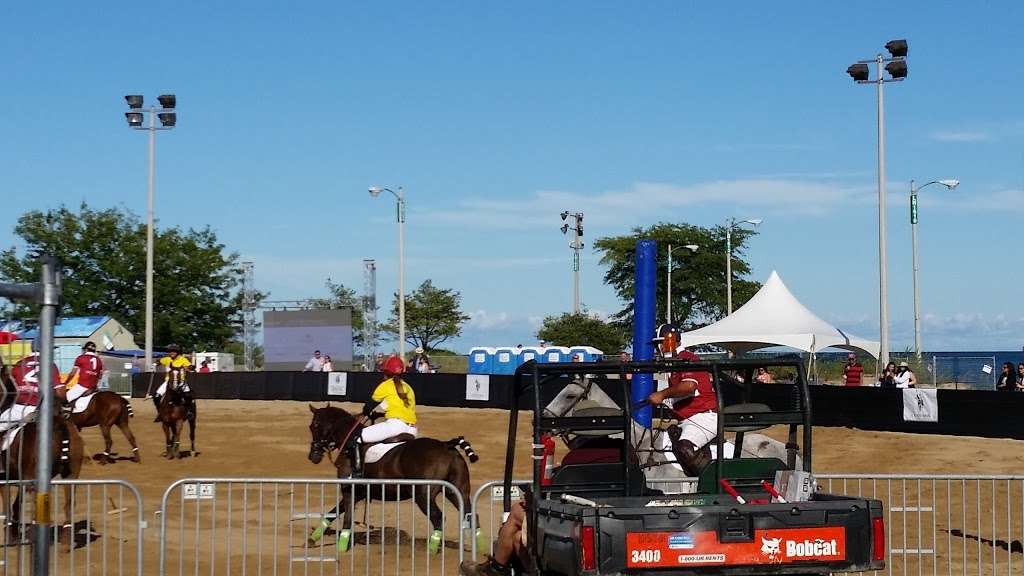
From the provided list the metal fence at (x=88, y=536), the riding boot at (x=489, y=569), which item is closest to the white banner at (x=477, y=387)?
the metal fence at (x=88, y=536)

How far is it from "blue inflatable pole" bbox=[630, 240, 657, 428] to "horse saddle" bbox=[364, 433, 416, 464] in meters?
3.01

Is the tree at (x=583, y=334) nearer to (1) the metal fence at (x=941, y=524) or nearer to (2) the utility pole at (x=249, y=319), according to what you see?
(2) the utility pole at (x=249, y=319)

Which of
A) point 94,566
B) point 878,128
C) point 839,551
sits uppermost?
point 878,128

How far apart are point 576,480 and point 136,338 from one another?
250 feet

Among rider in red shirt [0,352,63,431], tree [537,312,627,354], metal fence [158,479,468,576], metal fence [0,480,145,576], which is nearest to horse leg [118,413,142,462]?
rider in red shirt [0,352,63,431]

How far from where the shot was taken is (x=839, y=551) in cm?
714

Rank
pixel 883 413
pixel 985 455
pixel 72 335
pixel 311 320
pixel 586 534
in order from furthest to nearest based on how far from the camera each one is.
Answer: pixel 72 335 → pixel 311 320 → pixel 883 413 → pixel 985 455 → pixel 586 534

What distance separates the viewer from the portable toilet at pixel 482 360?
186 ft

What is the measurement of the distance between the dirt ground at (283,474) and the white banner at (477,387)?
96 cm

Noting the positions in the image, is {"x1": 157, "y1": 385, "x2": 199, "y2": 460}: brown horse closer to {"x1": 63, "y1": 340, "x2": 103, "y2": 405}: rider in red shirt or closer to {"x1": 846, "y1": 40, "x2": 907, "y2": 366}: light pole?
{"x1": 63, "y1": 340, "x2": 103, "y2": 405}: rider in red shirt

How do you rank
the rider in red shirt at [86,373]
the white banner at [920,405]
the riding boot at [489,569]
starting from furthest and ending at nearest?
the white banner at [920,405]
the rider in red shirt at [86,373]
the riding boot at [489,569]

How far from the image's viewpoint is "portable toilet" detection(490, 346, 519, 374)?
56.0 meters

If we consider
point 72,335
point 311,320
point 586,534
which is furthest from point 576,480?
point 72,335

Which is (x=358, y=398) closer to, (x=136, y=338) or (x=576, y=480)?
(x=576, y=480)
